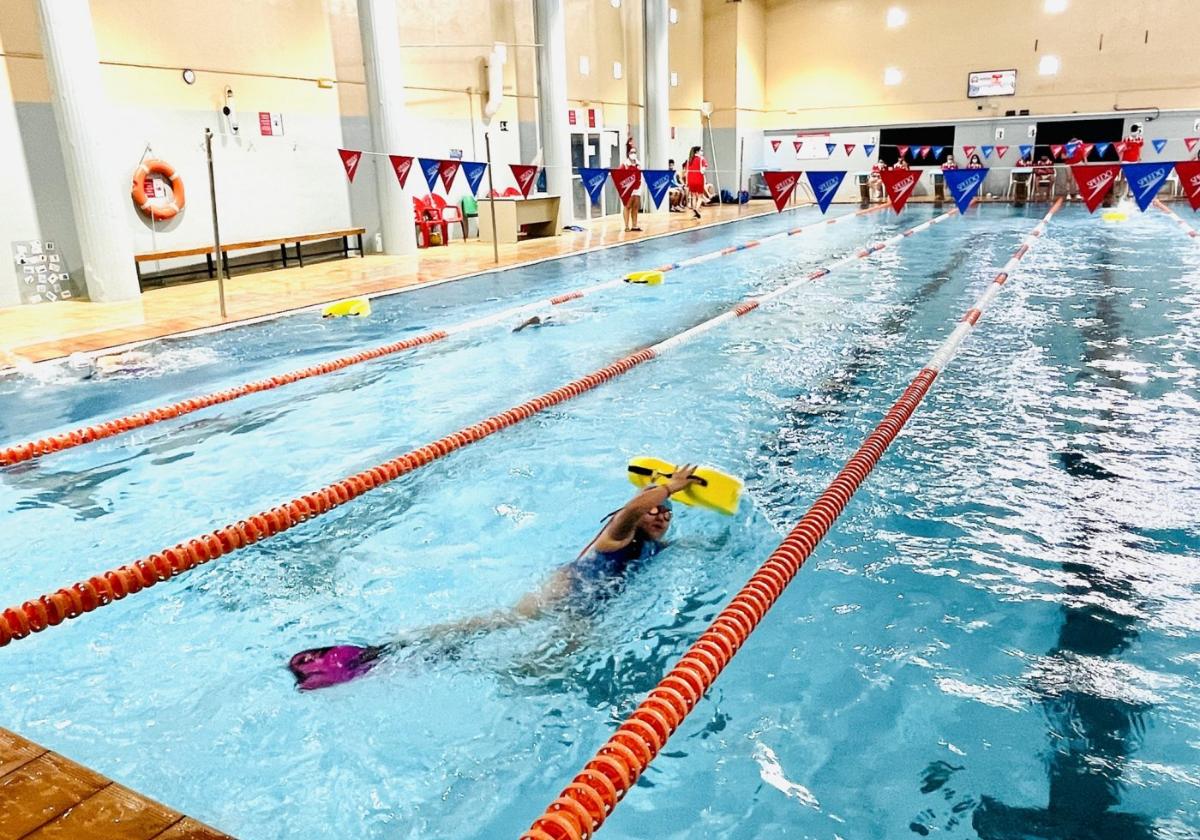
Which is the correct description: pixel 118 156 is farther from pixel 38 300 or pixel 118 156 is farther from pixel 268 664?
pixel 268 664

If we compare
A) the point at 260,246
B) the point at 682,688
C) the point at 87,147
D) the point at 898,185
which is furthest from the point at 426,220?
the point at 682,688

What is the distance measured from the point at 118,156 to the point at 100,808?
10257 millimetres

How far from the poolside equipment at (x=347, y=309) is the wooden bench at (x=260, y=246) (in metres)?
2.89

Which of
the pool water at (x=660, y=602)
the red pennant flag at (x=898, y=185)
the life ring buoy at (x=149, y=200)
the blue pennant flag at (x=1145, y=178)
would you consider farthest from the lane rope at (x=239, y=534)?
the blue pennant flag at (x=1145, y=178)

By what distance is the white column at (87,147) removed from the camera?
8.28m

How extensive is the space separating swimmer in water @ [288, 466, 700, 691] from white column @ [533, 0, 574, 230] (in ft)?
43.5

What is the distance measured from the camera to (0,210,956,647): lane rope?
259 cm

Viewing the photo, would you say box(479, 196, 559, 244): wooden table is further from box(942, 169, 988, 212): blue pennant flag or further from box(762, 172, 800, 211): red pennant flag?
box(942, 169, 988, 212): blue pennant flag

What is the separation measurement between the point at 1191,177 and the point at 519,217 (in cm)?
966

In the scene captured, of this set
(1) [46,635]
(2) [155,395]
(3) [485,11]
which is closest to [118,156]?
(2) [155,395]

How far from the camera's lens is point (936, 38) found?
2366cm

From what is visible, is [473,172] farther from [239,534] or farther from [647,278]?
[239,534]

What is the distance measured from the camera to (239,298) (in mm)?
9180

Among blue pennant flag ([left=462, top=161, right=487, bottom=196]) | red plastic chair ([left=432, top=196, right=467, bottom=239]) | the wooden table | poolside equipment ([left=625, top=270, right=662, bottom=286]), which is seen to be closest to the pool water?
poolside equipment ([left=625, top=270, right=662, bottom=286])
